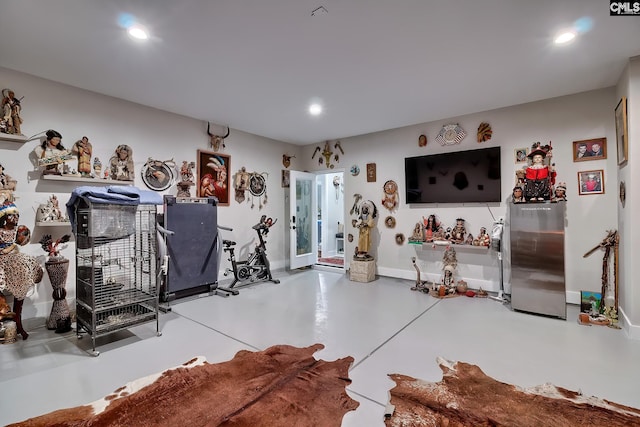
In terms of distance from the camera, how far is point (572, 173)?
12.7 feet

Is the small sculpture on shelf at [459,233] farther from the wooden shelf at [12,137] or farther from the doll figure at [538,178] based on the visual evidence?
the wooden shelf at [12,137]

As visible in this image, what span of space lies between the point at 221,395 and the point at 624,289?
4.04 meters

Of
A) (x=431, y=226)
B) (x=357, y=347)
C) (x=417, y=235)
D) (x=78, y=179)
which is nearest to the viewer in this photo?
(x=357, y=347)

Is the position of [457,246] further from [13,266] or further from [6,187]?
[6,187]

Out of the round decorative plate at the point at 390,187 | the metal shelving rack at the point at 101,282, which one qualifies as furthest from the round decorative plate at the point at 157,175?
the round decorative plate at the point at 390,187

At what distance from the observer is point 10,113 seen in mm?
3098

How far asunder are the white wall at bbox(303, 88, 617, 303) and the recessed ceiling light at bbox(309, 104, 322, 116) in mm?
1629

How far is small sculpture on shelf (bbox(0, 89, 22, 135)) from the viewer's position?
3.06 metres

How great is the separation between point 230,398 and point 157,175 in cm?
344

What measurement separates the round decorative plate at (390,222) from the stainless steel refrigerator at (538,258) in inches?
79.2

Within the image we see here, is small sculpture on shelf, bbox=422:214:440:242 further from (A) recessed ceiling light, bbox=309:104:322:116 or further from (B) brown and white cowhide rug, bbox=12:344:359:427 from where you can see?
(B) brown and white cowhide rug, bbox=12:344:359:427

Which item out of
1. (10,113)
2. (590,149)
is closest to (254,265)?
(10,113)

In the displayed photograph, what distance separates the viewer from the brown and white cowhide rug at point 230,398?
1.79 m

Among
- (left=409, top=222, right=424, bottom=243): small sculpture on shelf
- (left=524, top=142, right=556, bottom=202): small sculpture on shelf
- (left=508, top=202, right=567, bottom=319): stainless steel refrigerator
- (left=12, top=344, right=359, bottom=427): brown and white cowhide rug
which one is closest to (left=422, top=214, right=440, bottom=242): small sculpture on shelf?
(left=409, top=222, right=424, bottom=243): small sculpture on shelf
